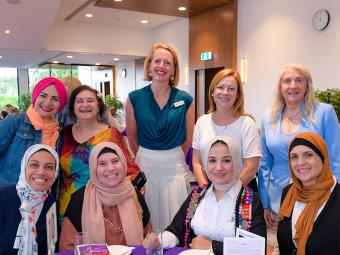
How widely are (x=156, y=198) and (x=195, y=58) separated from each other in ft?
23.0

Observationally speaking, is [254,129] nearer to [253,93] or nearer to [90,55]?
[253,93]

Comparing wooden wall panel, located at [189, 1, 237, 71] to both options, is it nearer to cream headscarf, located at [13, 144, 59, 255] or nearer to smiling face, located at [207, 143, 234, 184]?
smiling face, located at [207, 143, 234, 184]

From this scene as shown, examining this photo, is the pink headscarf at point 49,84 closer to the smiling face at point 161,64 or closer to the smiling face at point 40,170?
the smiling face at point 40,170

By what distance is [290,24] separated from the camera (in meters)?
6.46

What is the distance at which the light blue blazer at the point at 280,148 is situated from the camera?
2521mm

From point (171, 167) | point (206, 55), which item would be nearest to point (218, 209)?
point (171, 167)

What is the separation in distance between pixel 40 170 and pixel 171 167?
1084 mm

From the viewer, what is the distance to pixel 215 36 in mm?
8547

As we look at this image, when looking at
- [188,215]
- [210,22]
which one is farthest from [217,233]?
[210,22]

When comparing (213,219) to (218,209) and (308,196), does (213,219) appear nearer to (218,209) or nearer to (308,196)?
(218,209)

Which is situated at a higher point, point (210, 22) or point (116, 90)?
point (210, 22)

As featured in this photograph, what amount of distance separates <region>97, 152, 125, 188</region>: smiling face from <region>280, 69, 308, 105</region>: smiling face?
4.34 ft

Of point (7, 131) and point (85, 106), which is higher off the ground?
point (85, 106)

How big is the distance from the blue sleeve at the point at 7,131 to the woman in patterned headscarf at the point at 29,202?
366mm
